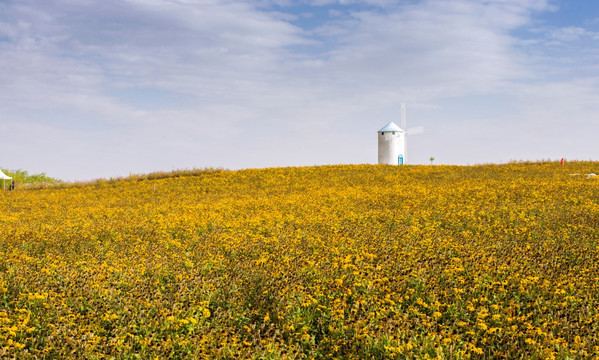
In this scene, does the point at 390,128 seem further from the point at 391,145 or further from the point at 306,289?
the point at 306,289

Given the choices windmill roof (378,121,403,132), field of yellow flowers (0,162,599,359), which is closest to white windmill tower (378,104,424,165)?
windmill roof (378,121,403,132)

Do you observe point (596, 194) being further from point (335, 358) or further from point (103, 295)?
point (103, 295)

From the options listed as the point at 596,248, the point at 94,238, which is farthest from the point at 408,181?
the point at 94,238

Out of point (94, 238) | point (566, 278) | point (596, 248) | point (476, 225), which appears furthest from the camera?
point (476, 225)

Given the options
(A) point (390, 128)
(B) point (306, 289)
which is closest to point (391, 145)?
(A) point (390, 128)

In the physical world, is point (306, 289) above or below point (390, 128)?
below

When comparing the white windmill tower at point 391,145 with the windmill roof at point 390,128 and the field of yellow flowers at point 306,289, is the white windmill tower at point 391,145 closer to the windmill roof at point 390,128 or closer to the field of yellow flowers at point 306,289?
the windmill roof at point 390,128

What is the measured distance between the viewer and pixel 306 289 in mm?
6516

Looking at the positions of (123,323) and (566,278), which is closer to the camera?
(123,323)

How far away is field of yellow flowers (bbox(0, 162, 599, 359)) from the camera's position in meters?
5.01

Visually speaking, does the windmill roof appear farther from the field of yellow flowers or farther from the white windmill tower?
the field of yellow flowers

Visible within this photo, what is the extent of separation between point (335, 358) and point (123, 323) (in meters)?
2.47

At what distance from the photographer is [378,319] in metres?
5.61

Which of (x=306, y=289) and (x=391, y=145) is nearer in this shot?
(x=306, y=289)
